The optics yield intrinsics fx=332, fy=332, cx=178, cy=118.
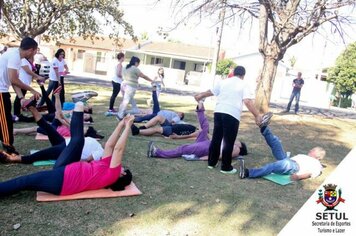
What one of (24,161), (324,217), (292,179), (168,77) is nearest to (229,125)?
(292,179)

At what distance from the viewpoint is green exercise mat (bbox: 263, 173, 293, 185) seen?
5223mm

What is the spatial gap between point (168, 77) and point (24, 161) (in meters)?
29.5

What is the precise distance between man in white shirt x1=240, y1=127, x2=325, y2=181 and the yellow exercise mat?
1860 millimetres

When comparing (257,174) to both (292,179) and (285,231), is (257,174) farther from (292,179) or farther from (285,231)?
(285,231)

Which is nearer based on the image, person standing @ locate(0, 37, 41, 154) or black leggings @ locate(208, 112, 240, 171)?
person standing @ locate(0, 37, 41, 154)

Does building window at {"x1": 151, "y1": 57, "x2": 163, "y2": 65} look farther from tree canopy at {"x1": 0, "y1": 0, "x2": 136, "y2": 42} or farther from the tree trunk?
the tree trunk

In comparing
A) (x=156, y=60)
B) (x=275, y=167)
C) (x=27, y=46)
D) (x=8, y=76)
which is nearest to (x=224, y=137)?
(x=275, y=167)

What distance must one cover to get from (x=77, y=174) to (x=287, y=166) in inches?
131

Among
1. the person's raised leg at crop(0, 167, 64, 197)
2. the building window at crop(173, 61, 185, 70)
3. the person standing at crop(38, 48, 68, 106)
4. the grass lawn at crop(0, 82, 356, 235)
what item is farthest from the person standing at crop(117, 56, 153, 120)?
the building window at crop(173, 61, 185, 70)

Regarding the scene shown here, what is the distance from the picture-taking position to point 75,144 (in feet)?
13.0

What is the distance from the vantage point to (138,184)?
4.50m

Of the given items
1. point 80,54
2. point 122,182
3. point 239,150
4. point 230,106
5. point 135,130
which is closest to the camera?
point 122,182

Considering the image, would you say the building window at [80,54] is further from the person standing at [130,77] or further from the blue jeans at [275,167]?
the blue jeans at [275,167]

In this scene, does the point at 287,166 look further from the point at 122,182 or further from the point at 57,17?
the point at 57,17
